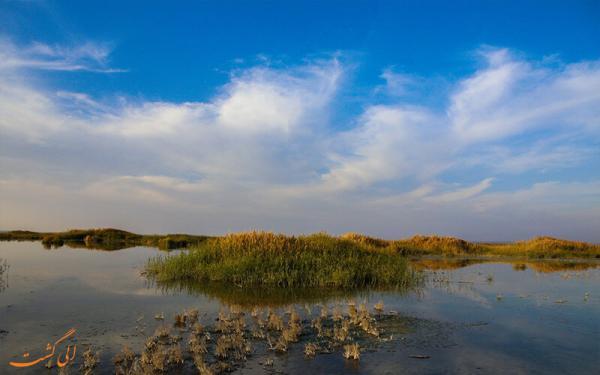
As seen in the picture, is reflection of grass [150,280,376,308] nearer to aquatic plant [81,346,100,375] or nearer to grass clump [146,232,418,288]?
grass clump [146,232,418,288]

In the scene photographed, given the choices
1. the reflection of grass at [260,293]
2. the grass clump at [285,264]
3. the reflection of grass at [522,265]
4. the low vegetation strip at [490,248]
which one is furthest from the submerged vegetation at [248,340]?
the low vegetation strip at [490,248]

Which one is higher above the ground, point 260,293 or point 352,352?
point 260,293

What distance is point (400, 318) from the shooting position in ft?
40.8

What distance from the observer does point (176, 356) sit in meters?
8.27

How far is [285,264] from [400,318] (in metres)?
8.78

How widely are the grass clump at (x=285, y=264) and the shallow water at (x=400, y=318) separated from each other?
1.66m

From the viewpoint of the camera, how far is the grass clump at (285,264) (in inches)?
756

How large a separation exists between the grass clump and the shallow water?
5.43 ft

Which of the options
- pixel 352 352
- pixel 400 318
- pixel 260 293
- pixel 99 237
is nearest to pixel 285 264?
pixel 260 293

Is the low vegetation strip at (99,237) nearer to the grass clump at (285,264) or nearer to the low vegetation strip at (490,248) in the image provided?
the low vegetation strip at (490,248)

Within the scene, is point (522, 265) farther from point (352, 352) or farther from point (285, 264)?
point (352, 352)

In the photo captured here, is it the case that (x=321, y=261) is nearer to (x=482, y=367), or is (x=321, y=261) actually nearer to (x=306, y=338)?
(x=306, y=338)

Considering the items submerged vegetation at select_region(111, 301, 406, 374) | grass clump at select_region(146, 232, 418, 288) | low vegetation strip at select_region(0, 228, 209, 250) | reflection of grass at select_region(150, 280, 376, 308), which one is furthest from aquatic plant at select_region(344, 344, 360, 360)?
low vegetation strip at select_region(0, 228, 209, 250)

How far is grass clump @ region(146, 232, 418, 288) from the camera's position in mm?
19203
